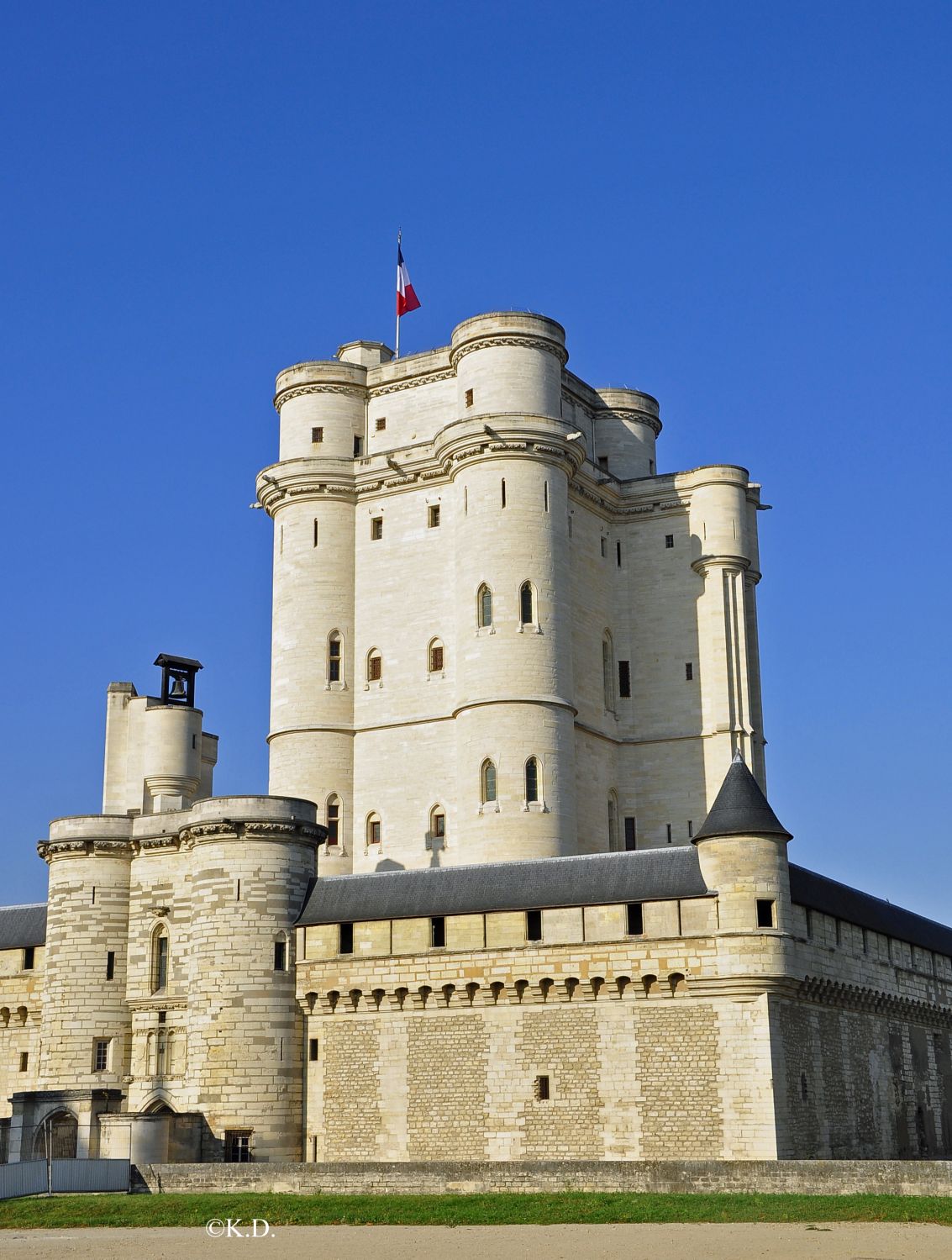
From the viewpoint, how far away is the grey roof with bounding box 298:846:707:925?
35562mm

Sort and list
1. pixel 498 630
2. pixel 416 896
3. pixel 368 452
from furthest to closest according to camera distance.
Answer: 1. pixel 368 452
2. pixel 498 630
3. pixel 416 896

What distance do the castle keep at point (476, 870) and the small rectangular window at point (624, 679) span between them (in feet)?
0.41

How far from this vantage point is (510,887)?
37.3m

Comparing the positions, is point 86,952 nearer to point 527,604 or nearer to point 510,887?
point 510,887

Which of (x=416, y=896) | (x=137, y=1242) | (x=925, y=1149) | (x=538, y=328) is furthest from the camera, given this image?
(x=538, y=328)

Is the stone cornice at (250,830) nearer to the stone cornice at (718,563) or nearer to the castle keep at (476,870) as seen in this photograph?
the castle keep at (476,870)

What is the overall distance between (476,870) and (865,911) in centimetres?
965

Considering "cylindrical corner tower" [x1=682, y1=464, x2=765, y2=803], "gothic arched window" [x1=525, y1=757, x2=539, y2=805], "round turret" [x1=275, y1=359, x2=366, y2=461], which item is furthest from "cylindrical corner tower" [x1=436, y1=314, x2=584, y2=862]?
"cylindrical corner tower" [x1=682, y1=464, x2=765, y2=803]

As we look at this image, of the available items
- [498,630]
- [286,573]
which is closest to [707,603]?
[498,630]

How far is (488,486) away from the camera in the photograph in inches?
1902

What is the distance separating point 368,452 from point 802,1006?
25.7 m

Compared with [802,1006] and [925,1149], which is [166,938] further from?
[925,1149]

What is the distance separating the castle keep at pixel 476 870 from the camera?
3466 centimetres

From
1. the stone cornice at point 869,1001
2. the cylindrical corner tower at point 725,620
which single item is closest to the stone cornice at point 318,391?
the cylindrical corner tower at point 725,620
